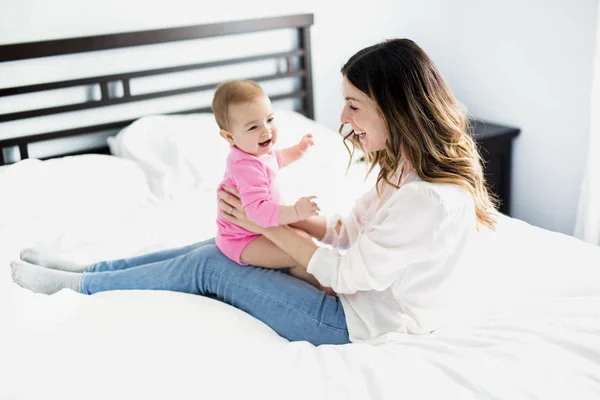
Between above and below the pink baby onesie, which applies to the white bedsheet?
below

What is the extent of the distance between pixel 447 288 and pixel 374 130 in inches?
15.2

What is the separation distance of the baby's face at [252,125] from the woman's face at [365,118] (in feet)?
0.67

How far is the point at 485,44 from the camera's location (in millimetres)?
2900

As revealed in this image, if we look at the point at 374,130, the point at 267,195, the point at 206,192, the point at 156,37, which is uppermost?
the point at 156,37

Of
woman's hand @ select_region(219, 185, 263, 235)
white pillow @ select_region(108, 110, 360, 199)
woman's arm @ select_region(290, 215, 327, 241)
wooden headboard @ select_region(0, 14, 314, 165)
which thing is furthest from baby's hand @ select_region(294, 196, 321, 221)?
wooden headboard @ select_region(0, 14, 314, 165)

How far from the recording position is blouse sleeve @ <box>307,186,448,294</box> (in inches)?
50.2

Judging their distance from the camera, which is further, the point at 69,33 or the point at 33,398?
the point at 69,33

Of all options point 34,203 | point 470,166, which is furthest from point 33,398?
point 34,203

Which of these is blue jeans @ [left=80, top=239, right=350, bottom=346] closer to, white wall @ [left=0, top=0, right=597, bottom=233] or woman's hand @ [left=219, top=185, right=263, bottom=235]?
woman's hand @ [left=219, top=185, right=263, bottom=235]

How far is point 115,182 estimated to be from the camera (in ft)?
7.57

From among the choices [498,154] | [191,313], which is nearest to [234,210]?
[191,313]

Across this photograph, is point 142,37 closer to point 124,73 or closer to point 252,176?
point 124,73

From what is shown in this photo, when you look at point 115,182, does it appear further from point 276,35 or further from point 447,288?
point 447,288

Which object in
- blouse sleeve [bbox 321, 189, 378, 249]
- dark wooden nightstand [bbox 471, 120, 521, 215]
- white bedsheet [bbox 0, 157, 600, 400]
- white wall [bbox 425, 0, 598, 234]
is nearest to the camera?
white bedsheet [bbox 0, 157, 600, 400]
